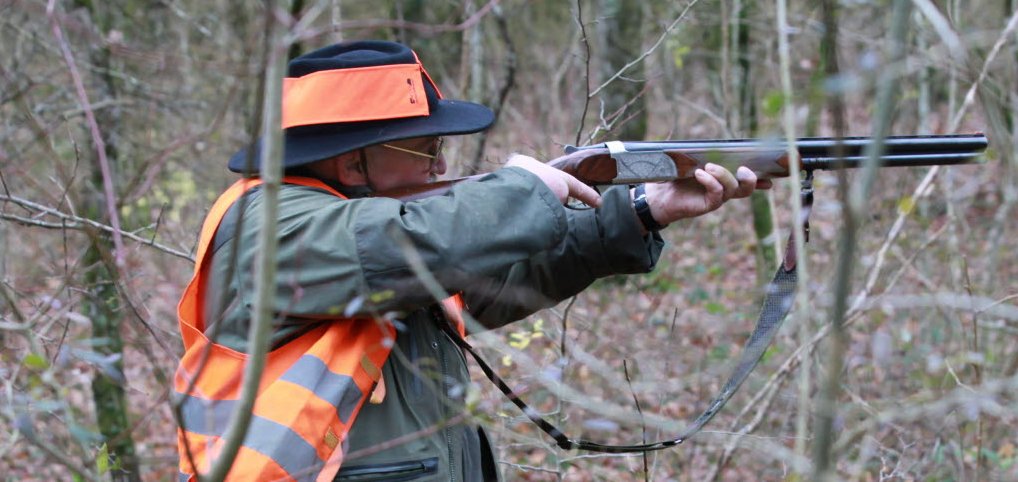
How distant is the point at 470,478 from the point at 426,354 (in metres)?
0.37

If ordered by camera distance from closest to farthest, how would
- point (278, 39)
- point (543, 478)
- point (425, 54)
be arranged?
point (278, 39) → point (543, 478) → point (425, 54)

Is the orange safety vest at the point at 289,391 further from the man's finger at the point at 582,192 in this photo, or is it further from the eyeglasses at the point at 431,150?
the man's finger at the point at 582,192

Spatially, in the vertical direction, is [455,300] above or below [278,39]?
below

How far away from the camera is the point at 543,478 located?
18.1ft

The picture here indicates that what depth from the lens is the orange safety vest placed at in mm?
2162

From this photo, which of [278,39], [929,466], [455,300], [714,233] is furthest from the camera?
[714,233]

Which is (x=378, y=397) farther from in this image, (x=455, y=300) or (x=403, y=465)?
(x=455, y=300)

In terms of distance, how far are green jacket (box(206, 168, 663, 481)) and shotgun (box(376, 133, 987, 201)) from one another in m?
0.49

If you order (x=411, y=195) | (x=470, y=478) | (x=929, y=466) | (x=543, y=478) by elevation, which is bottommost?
(x=543, y=478)

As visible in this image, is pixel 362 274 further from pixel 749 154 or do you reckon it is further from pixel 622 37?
pixel 622 37

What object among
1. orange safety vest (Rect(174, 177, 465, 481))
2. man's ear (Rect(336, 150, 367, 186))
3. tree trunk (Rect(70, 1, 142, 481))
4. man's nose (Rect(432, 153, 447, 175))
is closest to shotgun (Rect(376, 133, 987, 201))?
man's nose (Rect(432, 153, 447, 175))

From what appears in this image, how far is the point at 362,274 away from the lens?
7.39ft

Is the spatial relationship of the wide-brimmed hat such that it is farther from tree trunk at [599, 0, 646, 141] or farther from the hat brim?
tree trunk at [599, 0, 646, 141]

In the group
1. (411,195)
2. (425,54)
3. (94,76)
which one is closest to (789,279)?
(411,195)
